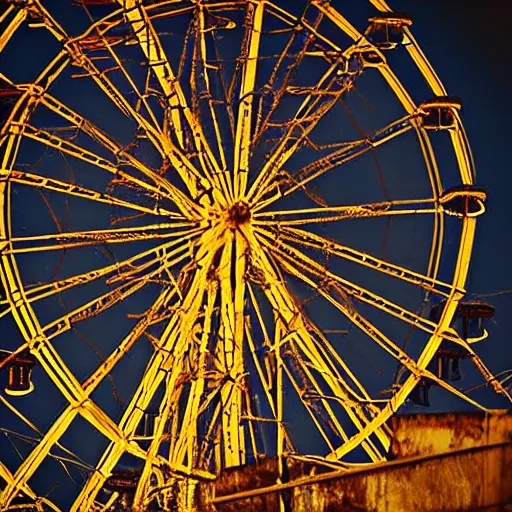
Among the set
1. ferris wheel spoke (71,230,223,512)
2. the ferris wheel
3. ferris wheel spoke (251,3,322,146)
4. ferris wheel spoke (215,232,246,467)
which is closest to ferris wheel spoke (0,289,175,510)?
the ferris wheel

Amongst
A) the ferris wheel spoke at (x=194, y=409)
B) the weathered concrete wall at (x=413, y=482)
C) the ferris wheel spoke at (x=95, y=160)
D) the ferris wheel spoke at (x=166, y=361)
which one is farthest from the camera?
the ferris wheel spoke at (x=95, y=160)

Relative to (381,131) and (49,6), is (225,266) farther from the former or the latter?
(49,6)

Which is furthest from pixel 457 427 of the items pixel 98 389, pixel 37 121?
pixel 37 121

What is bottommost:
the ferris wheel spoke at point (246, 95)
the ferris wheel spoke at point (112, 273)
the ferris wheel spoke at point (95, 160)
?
the ferris wheel spoke at point (112, 273)

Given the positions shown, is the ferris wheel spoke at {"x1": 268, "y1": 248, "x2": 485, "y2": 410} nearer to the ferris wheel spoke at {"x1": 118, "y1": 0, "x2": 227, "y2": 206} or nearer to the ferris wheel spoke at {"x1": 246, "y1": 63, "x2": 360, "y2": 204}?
the ferris wheel spoke at {"x1": 246, "y1": 63, "x2": 360, "y2": 204}

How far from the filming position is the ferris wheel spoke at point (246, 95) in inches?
272

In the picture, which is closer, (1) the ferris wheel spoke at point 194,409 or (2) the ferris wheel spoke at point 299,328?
(1) the ferris wheel spoke at point 194,409

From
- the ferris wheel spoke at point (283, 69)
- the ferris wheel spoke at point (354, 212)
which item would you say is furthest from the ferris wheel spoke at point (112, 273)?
the ferris wheel spoke at point (283, 69)

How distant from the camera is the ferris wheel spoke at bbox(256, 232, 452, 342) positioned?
700 centimetres

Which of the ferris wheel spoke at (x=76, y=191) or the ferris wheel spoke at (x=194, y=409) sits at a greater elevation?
the ferris wheel spoke at (x=76, y=191)

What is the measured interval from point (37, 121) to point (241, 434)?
2.18m

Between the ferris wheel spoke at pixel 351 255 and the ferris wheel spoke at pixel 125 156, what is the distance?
595 millimetres

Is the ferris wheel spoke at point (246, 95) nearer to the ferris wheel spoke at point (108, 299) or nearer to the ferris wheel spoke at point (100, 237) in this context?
the ferris wheel spoke at point (100, 237)

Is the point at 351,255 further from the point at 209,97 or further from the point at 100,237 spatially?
the point at 100,237
